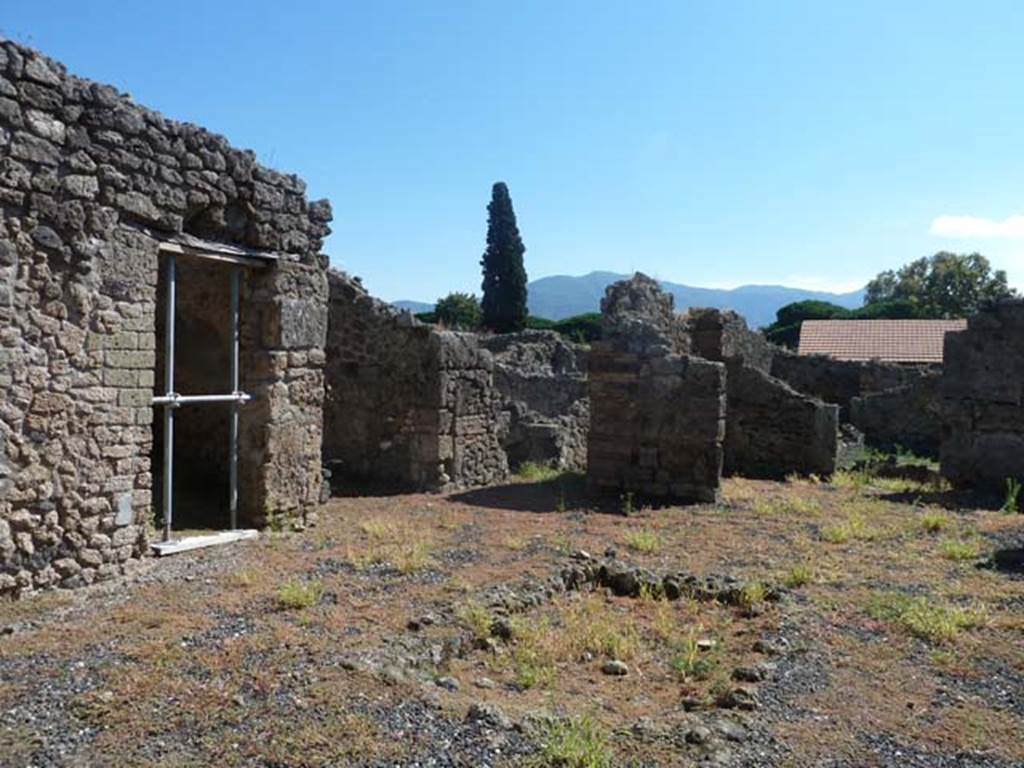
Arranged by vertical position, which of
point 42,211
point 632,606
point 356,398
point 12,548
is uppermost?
point 42,211

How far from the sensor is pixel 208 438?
1085 cm

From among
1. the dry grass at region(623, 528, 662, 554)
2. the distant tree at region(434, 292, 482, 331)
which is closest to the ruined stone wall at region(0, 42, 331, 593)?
the dry grass at region(623, 528, 662, 554)

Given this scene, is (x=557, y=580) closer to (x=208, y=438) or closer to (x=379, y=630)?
(x=379, y=630)

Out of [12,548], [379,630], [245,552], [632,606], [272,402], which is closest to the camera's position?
[379,630]

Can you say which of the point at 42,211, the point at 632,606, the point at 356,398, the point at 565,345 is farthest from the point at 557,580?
the point at 565,345

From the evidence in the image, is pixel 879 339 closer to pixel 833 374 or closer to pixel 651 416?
pixel 833 374

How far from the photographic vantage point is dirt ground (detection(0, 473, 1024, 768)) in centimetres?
418

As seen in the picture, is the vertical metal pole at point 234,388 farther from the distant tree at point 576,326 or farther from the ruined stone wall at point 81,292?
the distant tree at point 576,326

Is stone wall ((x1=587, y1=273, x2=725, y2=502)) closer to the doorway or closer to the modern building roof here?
the doorway

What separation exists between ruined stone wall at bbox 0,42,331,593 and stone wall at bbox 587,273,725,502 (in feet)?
19.6

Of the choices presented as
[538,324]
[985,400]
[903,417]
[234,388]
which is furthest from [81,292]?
[538,324]

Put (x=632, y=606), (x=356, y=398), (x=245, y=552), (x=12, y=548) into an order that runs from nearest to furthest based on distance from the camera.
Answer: (x=12, y=548) < (x=632, y=606) < (x=245, y=552) < (x=356, y=398)

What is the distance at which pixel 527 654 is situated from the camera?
5.56m

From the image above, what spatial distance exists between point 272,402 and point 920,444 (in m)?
18.0
